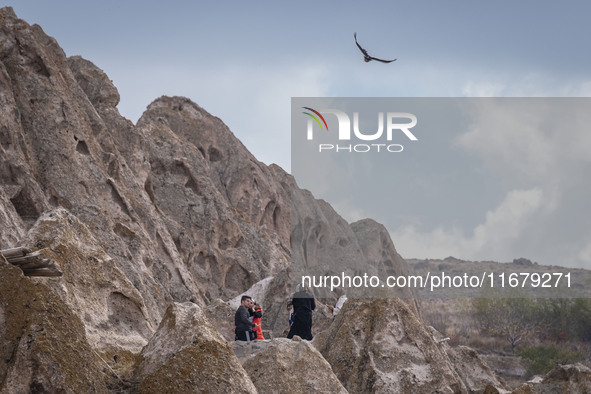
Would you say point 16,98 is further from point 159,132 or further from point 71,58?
point 159,132

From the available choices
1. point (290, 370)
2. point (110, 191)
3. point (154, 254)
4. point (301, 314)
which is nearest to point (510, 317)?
point (154, 254)

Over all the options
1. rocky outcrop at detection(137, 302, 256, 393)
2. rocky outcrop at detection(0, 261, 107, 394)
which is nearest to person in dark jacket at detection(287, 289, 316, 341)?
rocky outcrop at detection(137, 302, 256, 393)

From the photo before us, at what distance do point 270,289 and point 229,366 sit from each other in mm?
17706

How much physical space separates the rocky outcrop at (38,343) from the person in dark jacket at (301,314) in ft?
29.7

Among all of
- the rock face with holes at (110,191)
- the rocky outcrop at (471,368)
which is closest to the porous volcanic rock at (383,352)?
the rock face with holes at (110,191)

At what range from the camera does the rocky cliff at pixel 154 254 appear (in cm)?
816

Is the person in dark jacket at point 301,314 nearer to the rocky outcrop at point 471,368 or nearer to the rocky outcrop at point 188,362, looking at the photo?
the rocky outcrop at point 471,368

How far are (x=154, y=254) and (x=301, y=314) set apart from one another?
349 inches

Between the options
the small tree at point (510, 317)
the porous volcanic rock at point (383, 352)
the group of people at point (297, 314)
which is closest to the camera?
the porous volcanic rock at point (383, 352)

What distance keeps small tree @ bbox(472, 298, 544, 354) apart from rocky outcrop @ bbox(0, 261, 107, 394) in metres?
57.0

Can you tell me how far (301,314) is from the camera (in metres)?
16.9

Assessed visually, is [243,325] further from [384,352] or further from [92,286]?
[92,286]

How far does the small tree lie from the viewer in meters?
64.0

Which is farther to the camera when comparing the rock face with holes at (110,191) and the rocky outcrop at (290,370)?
the rock face with holes at (110,191)
